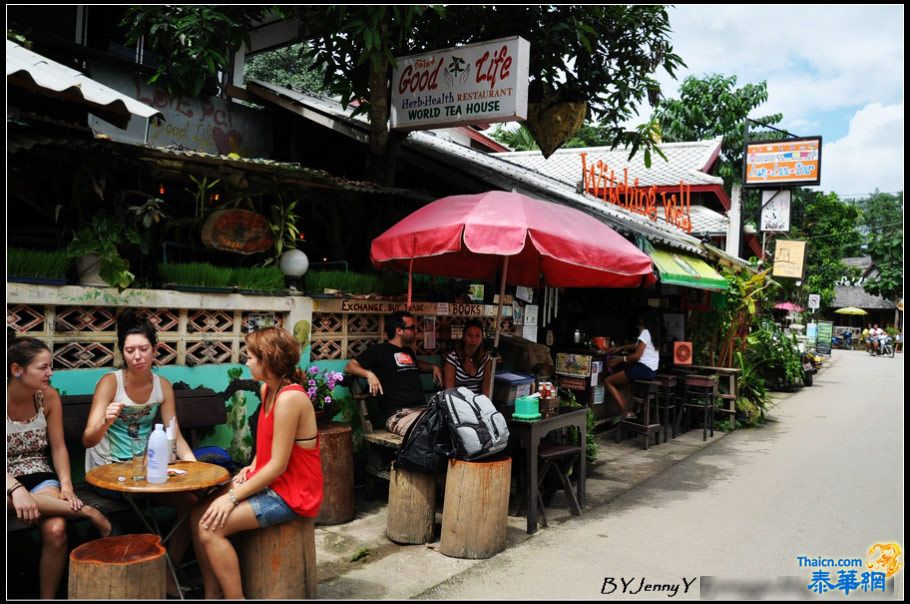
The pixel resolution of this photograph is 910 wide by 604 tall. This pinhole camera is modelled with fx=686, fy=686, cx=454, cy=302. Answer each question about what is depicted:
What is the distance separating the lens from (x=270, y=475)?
354cm

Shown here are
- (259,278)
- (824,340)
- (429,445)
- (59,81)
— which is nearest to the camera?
(59,81)

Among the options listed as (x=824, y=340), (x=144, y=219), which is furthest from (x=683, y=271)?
(x=824, y=340)

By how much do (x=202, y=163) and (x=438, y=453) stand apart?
9.71 feet

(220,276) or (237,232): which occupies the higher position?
(237,232)

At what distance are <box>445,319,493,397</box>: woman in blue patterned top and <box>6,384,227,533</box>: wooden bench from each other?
7.26 ft

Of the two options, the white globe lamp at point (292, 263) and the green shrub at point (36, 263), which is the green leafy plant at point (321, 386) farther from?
the green shrub at point (36, 263)

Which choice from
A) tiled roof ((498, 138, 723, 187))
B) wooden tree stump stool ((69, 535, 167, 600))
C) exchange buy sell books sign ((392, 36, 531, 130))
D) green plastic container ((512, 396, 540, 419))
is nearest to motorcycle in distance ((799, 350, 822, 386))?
tiled roof ((498, 138, 723, 187))

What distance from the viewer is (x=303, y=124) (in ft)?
31.8

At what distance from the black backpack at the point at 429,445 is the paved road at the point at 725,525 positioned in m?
0.81

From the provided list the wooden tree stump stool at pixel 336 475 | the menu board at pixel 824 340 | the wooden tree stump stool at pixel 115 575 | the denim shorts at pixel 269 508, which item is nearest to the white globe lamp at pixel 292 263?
the wooden tree stump stool at pixel 336 475

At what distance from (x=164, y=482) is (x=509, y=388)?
12.7ft

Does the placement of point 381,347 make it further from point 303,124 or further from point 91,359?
point 303,124

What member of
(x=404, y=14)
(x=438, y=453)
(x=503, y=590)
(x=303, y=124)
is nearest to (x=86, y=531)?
(x=438, y=453)

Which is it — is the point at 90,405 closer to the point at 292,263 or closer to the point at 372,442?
the point at 292,263
